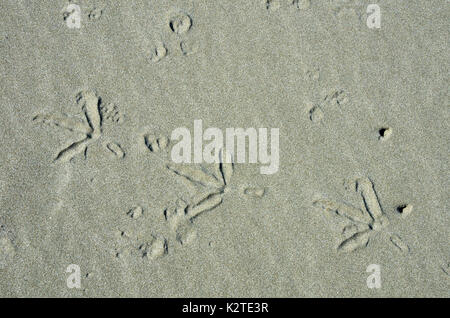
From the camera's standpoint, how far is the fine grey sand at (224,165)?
2.09 meters

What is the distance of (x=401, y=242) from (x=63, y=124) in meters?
1.81

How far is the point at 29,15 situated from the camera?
2.38 metres

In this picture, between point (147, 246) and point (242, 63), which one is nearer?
point (147, 246)

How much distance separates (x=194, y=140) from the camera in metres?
2.21

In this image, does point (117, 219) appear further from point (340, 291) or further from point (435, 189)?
point (435, 189)

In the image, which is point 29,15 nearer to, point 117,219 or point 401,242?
point 117,219

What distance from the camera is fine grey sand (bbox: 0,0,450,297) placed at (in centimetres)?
209

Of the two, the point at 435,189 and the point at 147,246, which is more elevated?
the point at 435,189

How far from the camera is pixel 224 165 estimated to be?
7.17 ft
